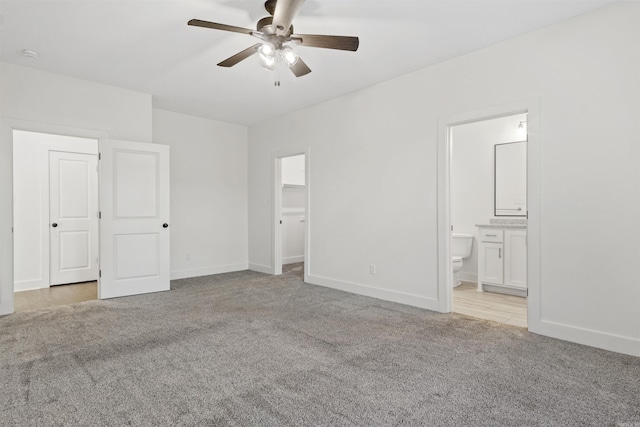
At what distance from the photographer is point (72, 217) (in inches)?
211

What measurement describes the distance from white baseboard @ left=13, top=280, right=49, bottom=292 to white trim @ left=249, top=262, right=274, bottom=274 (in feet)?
9.82

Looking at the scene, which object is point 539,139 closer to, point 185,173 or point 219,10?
point 219,10

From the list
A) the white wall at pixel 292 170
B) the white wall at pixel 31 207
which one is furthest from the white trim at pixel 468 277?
the white wall at pixel 31 207

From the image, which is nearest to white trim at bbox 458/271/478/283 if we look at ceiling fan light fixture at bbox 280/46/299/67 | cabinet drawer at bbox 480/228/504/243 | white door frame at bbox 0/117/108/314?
cabinet drawer at bbox 480/228/504/243

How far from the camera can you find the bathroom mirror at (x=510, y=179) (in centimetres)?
476

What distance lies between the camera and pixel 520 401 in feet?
6.37

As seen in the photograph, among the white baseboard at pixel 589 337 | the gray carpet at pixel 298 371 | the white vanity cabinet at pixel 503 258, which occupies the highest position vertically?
the white vanity cabinet at pixel 503 258

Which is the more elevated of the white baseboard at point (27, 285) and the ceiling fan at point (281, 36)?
the ceiling fan at point (281, 36)

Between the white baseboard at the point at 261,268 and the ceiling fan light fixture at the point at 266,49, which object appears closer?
the ceiling fan light fixture at the point at 266,49

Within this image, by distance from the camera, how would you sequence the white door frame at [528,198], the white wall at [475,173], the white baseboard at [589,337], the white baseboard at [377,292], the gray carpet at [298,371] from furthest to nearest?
the white wall at [475,173], the white baseboard at [377,292], the white door frame at [528,198], the white baseboard at [589,337], the gray carpet at [298,371]

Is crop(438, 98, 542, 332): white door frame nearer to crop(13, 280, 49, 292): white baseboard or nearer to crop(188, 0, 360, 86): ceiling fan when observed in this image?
crop(188, 0, 360, 86): ceiling fan

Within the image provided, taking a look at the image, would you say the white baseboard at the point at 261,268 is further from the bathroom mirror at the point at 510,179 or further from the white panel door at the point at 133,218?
the bathroom mirror at the point at 510,179

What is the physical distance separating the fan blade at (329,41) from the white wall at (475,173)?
3240mm

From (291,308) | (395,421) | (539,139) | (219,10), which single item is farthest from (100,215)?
(539,139)
